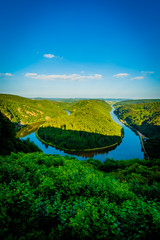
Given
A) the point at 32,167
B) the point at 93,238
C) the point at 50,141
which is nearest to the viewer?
the point at 93,238

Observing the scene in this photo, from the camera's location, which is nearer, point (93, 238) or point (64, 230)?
point (93, 238)

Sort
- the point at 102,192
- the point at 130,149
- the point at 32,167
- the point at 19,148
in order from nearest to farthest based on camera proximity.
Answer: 1. the point at 102,192
2. the point at 32,167
3. the point at 19,148
4. the point at 130,149

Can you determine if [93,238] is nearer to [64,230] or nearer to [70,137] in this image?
Result: [64,230]

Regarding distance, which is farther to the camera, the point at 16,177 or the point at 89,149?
the point at 89,149

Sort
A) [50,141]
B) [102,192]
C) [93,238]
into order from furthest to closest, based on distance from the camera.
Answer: [50,141]
[102,192]
[93,238]

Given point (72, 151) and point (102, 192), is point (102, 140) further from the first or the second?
point (102, 192)

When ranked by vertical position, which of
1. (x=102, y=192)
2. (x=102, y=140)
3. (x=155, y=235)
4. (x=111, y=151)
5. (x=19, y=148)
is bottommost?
(x=111, y=151)

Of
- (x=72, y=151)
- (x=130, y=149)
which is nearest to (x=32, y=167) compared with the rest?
(x=72, y=151)

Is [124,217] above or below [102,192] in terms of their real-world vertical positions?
above

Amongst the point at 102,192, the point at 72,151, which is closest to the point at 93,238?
the point at 102,192
